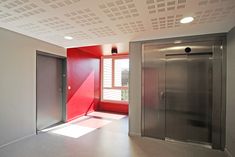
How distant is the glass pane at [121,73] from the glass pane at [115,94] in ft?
0.93

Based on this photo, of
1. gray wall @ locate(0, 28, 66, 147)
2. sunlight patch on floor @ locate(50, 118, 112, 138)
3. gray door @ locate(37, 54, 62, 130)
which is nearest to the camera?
gray wall @ locate(0, 28, 66, 147)

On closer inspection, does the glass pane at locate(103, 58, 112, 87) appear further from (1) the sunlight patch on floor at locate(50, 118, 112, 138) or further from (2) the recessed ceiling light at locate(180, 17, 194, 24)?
(2) the recessed ceiling light at locate(180, 17, 194, 24)

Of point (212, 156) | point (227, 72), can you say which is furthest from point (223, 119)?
point (227, 72)

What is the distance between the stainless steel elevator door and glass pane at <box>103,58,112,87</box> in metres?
3.30

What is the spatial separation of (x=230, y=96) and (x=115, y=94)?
13.5 ft

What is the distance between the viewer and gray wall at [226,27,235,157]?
2420 mm

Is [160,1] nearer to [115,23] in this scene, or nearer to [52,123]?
[115,23]

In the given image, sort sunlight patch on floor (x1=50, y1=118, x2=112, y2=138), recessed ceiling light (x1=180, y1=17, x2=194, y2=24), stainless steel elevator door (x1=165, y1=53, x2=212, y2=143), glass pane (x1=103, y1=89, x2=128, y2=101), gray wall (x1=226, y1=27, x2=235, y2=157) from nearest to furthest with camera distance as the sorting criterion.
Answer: recessed ceiling light (x1=180, y1=17, x2=194, y2=24), gray wall (x1=226, y1=27, x2=235, y2=157), stainless steel elevator door (x1=165, y1=53, x2=212, y2=143), sunlight patch on floor (x1=50, y1=118, x2=112, y2=138), glass pane (x1=103, y1=89, x2=128, y2=101)

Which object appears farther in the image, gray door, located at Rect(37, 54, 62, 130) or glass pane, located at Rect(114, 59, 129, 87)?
glass pane, located at Rect(114, 59, 129, 87)

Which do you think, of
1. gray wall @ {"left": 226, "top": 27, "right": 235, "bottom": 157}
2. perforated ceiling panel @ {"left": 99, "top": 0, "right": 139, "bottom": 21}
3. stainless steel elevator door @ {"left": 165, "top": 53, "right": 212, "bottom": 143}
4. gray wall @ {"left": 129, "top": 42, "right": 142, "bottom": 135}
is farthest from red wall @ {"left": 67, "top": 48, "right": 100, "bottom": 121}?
gray wall @ {"left": 226, "top": 27, "right": 235, "bottom": 157}

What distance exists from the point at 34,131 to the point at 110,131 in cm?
180

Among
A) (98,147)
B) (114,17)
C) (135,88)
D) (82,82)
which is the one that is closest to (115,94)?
(82,82)

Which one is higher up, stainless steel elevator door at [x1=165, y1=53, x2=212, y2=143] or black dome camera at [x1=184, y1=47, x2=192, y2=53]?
black dome camera at [x1=184, y1=47, x2=192, y2=53]

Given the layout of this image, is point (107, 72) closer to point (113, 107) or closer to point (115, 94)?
point (115, 94)
